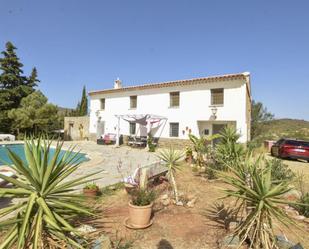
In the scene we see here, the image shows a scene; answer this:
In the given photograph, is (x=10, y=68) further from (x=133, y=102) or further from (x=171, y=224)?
(x=171, y=224)

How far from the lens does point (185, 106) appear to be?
757 inches

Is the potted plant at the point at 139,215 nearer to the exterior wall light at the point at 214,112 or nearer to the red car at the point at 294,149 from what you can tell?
the red car at the point at 294,149

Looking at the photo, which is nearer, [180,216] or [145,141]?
[180,216]

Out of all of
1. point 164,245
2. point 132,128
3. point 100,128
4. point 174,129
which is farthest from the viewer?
point 100,128

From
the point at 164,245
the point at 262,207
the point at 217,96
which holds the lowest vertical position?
the point at 164,245

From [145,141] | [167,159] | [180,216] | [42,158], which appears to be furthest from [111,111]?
[42,158]

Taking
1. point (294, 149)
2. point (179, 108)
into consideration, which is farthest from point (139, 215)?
point (179, 108)

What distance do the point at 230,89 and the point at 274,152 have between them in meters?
5.92

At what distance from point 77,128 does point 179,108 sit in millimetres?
16275

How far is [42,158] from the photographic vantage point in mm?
2885

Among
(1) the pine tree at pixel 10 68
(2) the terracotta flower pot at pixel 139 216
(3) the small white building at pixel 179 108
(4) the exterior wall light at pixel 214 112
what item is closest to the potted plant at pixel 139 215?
(2) the terracotta flower pot at pixel 139 216

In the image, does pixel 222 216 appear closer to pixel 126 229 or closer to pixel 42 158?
pixel 126 229

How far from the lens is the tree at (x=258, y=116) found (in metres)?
26.8

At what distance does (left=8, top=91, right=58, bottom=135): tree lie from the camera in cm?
2492
